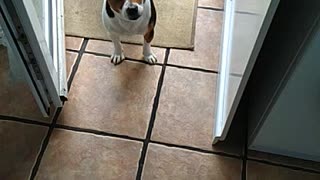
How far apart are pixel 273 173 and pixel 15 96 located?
0.90 meters

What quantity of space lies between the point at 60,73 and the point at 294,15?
0.83m

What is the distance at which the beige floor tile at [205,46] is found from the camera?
1.66 meters

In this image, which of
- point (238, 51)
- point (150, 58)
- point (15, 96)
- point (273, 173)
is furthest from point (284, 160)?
point (15, 96)

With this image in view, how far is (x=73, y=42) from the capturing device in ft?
5.57

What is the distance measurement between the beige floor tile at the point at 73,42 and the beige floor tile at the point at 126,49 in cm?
4

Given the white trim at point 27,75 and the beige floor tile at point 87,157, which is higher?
the white trim at point 27,75

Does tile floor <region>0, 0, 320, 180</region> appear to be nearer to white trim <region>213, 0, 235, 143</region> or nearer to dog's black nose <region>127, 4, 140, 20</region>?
white trim <region>213, 0, 235, 143</region>

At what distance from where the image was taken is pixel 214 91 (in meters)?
1.59

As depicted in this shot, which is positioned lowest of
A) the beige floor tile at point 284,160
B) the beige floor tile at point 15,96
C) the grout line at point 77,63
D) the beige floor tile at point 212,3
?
the beige floor tile at point 284,160

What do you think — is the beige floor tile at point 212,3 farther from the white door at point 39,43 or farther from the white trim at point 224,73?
the white door at point 39,43

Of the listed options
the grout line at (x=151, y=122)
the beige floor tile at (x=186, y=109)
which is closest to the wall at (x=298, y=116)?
the beige floor tile at (x=186, y=109)

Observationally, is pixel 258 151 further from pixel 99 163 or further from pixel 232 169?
pixel 99 163

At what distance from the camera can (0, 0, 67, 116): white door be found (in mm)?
1108

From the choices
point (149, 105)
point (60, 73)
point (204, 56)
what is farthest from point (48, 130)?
point (204, 56)
